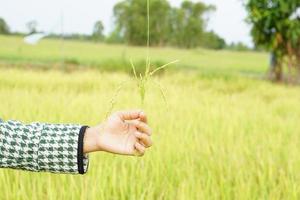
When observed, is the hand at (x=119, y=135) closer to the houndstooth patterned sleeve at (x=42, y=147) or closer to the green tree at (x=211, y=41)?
the houndstooth patterned sleeve at (x=42, y=147)

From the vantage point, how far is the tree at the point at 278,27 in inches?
309

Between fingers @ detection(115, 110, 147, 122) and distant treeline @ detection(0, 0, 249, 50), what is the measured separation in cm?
3302

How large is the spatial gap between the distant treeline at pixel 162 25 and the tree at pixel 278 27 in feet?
84.5

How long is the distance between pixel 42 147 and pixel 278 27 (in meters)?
7.21

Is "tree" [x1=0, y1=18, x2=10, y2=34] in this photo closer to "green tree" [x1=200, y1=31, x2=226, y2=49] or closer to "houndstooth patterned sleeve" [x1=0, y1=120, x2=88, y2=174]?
"green tree" [x1=200, y1=31, x2=226, y2=49]

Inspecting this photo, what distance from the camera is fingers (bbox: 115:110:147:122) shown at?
3.29 feet

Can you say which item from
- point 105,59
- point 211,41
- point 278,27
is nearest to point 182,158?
point 278,27

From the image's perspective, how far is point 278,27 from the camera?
793 cm

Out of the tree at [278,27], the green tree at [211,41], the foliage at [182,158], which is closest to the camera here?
the foliage at [182,158]

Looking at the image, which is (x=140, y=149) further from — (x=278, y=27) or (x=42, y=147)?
(x=278, y=27)

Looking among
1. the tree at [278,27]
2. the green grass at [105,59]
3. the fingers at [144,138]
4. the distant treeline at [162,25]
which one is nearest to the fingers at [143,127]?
the fingers at [144,138]

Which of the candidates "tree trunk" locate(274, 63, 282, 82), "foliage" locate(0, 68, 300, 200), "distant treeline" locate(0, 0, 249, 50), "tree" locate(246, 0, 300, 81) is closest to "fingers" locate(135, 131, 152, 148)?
"foliage" locate(0, 68, 300, 200)

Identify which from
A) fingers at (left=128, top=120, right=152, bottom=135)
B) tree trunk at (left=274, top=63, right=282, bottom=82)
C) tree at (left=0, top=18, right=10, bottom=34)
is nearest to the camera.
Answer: fingers at (left=128, top=120, right=152, bottom=135)

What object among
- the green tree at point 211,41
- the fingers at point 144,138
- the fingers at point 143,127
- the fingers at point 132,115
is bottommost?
the green tree at point 211,41
